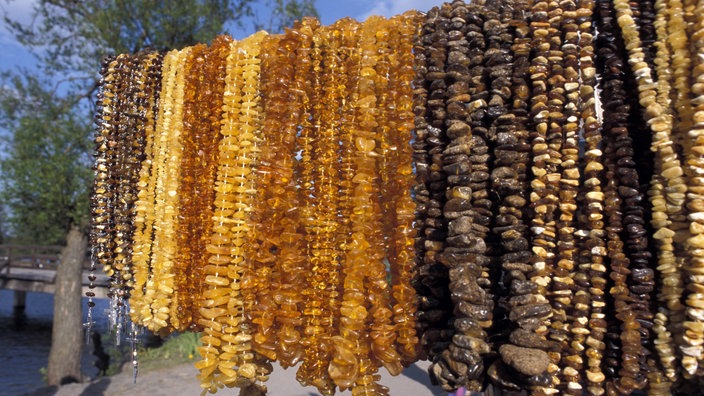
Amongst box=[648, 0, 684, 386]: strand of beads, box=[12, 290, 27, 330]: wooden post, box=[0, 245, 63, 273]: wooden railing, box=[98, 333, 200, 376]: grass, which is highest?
box=[648, 0, 684, 386]: strand of beads

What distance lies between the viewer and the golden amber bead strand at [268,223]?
1004mm

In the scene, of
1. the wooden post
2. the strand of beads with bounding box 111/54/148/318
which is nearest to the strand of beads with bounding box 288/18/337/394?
the strand of beads with bounding box 111/54/148/318

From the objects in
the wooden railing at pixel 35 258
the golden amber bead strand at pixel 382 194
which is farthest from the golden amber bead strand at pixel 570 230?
the wooden railing at pixel 35 258

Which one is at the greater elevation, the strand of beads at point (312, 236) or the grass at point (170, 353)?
the strand of beads at point (312, 236)

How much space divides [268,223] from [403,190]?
1.10 feet

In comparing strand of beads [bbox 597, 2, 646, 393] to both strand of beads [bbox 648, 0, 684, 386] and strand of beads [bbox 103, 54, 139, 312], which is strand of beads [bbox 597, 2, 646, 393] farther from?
strand of beads [bbox 103, 54, 139, 312]

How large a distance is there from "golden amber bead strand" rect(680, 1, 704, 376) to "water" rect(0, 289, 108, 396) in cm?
452

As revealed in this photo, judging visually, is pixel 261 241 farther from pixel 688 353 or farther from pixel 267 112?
pixel 688 353

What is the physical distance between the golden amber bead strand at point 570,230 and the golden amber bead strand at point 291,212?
557 mm

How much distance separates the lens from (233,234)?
42.1 inches

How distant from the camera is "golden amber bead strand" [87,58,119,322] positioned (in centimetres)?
127

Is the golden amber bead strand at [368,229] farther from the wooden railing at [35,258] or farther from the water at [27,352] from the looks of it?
the wooden railing at [35,258]

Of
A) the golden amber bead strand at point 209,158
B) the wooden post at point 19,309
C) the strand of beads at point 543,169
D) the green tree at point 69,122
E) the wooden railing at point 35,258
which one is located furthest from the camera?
the wooden post at point 19,309

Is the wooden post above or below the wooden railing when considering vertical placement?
below
